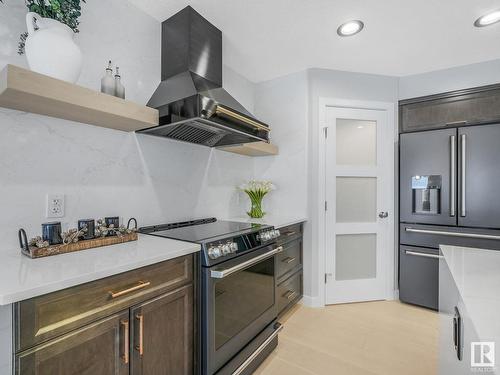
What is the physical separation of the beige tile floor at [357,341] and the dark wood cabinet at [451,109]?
1.96 meters

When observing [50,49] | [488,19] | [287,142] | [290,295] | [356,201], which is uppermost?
[488,19]

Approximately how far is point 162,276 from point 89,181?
817 mm

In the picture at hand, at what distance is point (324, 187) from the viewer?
278 cm

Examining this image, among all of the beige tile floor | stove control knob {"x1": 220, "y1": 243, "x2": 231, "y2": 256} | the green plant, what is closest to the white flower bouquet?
the beige tile floor

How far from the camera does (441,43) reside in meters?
2.30

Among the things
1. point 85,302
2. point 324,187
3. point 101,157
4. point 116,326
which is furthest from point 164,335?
point 324,187

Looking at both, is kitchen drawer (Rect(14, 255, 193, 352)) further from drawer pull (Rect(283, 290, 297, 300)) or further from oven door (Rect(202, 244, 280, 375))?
drawer pull (Rect(283, 290, 297, 300))

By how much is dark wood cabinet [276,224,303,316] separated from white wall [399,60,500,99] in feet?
6.74

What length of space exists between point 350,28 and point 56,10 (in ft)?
6.65

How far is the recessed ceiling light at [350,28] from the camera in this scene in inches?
80.0

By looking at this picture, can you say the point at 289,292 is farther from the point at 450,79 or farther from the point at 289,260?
the point at 450,79

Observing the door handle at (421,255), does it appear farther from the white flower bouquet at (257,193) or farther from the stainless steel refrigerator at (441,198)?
the white flower bouquet at (257,193)

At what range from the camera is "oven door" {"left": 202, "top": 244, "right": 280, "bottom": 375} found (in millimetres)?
1373

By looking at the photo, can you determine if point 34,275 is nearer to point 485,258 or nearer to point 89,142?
point 89,142
